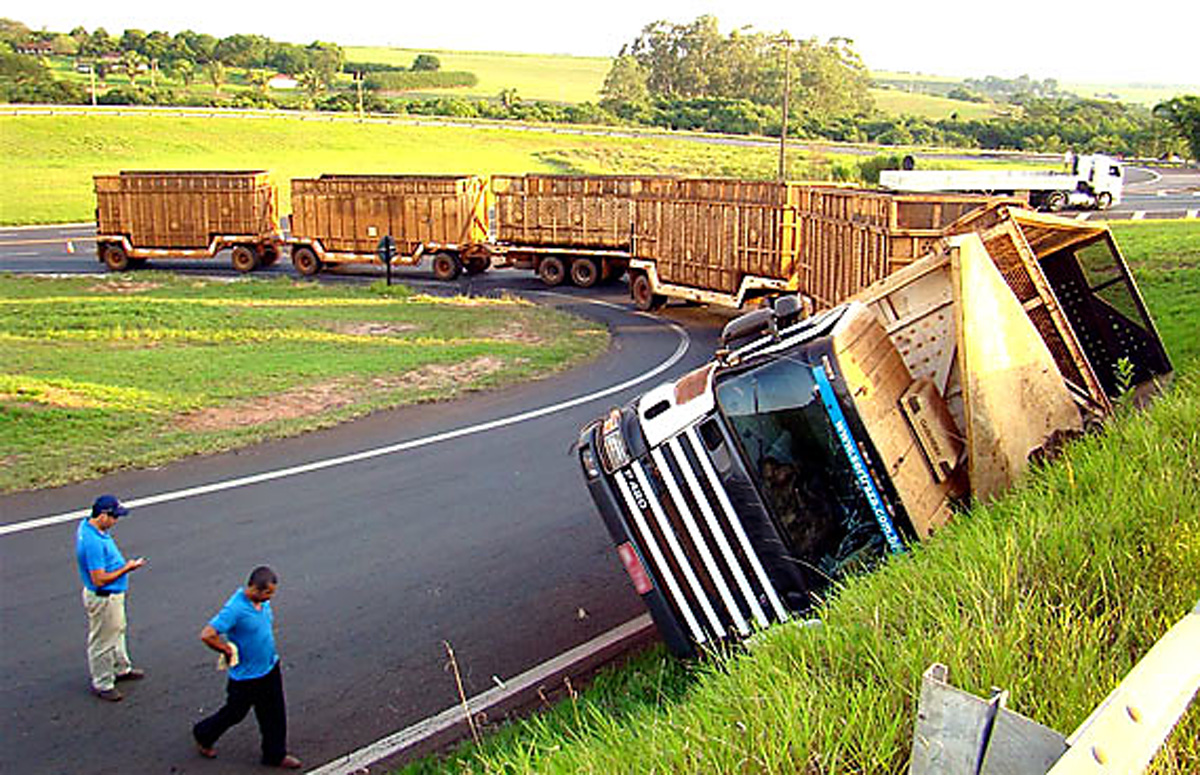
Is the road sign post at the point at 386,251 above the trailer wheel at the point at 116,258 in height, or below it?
above

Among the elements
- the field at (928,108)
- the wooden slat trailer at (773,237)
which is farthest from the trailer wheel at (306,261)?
the field at (928,108)

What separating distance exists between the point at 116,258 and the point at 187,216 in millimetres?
2638

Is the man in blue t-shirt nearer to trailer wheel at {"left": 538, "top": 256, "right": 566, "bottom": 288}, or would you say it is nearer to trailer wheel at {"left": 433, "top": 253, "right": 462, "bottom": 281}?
trailer wheel at {"left": 538, "top": 256, "right": 566, "bottom": 288}

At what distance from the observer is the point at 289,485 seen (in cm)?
1202

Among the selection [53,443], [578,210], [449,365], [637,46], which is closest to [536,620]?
[53,443]

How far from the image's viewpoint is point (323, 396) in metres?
16.2

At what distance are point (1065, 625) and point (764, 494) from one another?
106 inches

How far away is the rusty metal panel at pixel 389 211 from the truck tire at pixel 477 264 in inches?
26.2

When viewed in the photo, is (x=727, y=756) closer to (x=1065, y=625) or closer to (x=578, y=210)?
(x=1065, y=625)

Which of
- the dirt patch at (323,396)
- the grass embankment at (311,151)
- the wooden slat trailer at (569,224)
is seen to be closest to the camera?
the dirt patch at (323,396)

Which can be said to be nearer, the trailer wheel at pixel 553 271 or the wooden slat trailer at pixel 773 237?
the wooden slat trailer at pixel 773 237

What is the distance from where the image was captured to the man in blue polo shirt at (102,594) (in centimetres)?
729

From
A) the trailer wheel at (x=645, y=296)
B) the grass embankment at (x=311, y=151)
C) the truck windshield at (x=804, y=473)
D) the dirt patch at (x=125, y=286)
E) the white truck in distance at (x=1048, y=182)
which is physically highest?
the grass embankment at (x=311, y=151)

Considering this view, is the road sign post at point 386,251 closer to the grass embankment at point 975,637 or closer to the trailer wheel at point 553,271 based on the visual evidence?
the trailer wheel at point 553,271
